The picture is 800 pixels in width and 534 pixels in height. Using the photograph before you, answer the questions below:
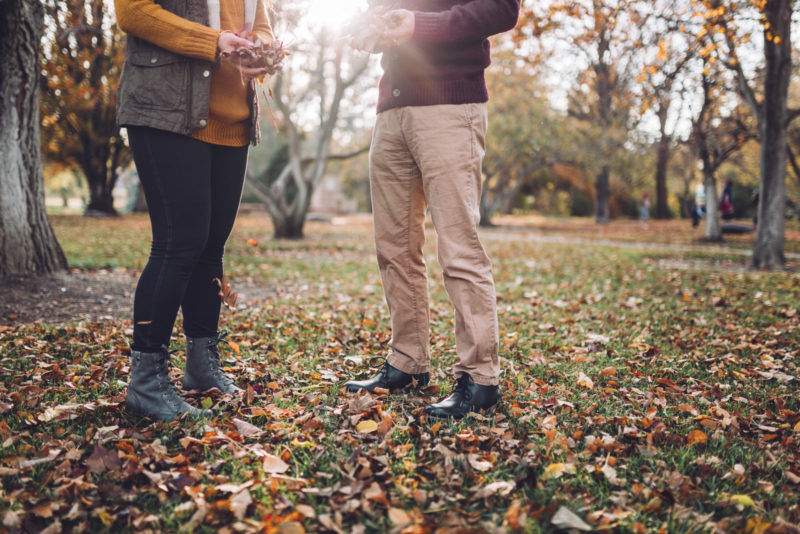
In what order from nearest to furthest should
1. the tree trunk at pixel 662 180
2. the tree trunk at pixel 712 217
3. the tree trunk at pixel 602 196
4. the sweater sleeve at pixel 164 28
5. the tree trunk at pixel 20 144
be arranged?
the sweater sleeve at pixel 164 28, the tree trunk at pixel 20 144, the tree trunk at pixel 712 217, the tree trunk at pixel 602 196, the tree trunk at pixel 662 180

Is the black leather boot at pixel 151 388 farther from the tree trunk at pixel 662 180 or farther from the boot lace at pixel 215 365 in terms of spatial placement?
the tree trunk at pixel 662 180

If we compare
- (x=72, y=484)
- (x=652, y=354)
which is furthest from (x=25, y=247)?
(x=652, y=354)

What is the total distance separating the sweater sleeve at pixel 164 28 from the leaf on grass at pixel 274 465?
1600 mm

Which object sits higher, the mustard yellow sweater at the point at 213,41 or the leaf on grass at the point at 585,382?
the mustard yellow sweater at the point at 213,41

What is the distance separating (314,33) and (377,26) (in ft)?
36.5

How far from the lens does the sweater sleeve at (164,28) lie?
215cm

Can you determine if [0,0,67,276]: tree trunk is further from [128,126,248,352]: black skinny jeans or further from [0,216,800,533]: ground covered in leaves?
[128,126,248,352]: black skinny jeans

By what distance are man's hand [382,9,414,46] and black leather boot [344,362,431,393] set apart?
1.61 metres

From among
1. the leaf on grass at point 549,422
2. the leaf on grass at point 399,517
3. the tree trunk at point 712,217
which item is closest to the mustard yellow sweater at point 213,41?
the leaf on grass at point 399,517

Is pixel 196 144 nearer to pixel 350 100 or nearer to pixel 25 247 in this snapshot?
pixel 25 247

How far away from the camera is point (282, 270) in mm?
8453

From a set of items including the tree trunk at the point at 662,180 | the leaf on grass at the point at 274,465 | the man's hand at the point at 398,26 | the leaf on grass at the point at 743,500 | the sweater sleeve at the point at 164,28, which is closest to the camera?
the leaf on grass at the point at 743,500

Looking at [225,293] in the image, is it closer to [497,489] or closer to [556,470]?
[497,489]

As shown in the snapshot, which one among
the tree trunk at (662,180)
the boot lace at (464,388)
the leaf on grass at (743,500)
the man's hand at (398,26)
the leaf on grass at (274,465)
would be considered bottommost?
the leaf on grass at (743,500)
